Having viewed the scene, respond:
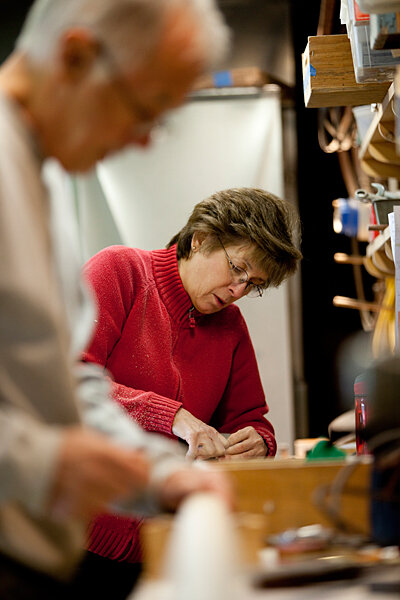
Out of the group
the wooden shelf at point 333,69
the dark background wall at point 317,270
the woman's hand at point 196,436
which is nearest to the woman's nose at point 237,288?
the woman's hand at point 196,436

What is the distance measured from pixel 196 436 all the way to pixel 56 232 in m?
1.04

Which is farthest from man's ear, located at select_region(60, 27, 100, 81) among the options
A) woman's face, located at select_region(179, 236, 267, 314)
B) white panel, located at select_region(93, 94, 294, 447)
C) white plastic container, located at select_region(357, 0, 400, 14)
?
white panel, located at select_region(93, 94, 294, 447)

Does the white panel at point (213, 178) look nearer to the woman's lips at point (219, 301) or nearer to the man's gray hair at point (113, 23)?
the woman's lips at point (219, 301)

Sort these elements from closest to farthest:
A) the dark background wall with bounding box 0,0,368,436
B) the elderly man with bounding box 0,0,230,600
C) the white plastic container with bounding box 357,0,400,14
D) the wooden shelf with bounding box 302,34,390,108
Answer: the elderly man with bounding box 0,0,230,600 → the white plastic container with bounding box 357,0,400,14 → the wooden shelf with bounding box 302,34,390,108 → the dark background wall with bounding box 0,0,368,436

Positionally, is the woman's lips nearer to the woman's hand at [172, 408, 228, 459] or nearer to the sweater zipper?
the sweater zipper

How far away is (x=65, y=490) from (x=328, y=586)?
0.30 m

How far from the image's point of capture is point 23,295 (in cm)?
84

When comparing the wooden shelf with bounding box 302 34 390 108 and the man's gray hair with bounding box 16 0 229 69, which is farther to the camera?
the wooden shelf with bounding box 302 34 390 108

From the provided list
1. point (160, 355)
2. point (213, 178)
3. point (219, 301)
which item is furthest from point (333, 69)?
point (213, 178)

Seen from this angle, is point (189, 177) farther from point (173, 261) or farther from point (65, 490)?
point (65, 490)

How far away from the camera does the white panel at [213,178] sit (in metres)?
3.85

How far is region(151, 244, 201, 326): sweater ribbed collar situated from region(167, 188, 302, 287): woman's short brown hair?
4.4 inches

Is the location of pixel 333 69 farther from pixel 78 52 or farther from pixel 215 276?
pixel 78 52

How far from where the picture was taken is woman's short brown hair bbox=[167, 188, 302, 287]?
2080 millimetres
